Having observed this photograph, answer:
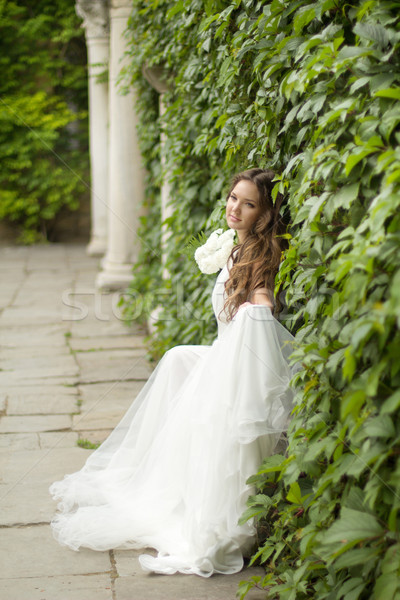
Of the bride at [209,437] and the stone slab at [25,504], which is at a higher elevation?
the bride at [209,437]

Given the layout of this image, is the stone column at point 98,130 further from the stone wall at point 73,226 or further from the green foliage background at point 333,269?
the green foliage background at point 333,269

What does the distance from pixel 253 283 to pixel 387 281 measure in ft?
3.77

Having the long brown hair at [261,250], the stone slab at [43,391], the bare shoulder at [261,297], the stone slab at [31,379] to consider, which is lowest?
the stone slab at [31,379]

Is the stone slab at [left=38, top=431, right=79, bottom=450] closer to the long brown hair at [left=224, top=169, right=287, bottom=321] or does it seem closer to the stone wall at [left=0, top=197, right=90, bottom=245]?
the long brown hair at [left=224, top=169, right=287, bottom=321]

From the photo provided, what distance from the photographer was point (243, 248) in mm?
2865

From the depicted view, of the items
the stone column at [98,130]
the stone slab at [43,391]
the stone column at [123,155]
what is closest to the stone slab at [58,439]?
the stone slab at [43,391]

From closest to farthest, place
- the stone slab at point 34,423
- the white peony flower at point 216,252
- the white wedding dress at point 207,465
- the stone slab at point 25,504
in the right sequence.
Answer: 1. the white wedding dress at point 207,465
2. the stone slab at point 25,504
3. the white peony flower at point 216,252
4. the stone slab at point 34,423

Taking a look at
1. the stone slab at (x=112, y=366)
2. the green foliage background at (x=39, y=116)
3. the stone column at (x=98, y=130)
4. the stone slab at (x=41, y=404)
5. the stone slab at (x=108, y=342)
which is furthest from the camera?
the green foliage background at (x=39, y=116)

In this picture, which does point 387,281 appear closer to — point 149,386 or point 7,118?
point 149,386

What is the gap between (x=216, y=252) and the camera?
3.17 meters

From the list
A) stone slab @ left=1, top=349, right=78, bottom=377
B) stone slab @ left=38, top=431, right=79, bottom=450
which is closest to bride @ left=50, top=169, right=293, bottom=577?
stone slab @ left=38, top=431, right=79, bottom=450

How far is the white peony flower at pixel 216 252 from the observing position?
3.16m

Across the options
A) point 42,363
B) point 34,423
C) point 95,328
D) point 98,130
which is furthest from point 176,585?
point 98,130

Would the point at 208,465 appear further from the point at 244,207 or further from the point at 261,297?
the point at 244,207
